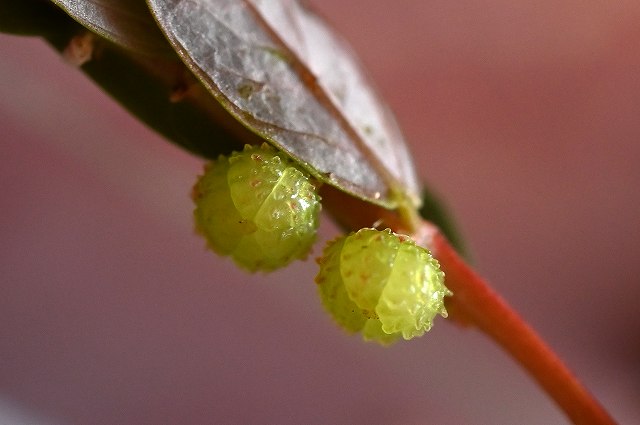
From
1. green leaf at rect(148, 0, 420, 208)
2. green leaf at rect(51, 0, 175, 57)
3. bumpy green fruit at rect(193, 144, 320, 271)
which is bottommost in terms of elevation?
bumpy green fruit at rect(193, 144, 320, 271)

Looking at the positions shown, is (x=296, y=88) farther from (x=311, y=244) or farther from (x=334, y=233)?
(x=334, y=233)

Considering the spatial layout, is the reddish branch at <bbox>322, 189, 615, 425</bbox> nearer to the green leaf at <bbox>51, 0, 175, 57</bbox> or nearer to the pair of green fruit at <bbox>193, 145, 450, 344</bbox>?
the pair of green fruit at <bbox>193, 145, 450, 344</bbox>

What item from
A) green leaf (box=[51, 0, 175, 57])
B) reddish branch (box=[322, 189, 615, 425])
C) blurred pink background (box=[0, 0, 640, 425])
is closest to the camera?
green leaf (box=[51, 0, 175, 57])

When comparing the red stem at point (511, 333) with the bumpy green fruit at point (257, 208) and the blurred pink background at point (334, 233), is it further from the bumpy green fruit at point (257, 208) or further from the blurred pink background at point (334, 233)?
the blurred pink background at point (334, 233)

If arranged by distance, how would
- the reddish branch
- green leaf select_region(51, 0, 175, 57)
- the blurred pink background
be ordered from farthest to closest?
the blurred pink background, the reddish branch, green leaf select_region(51, 0, 175, 57)

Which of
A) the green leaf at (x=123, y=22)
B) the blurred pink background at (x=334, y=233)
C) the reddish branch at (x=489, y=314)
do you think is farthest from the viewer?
the blurred pink background at (x=334, y=233)

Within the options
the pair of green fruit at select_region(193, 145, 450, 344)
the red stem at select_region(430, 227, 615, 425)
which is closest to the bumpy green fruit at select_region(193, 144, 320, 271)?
the pair of green fruit at select_region(193, 145, 450, 344)

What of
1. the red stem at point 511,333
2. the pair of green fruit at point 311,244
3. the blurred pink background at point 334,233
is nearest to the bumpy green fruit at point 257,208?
the pair of green fruit at point 311,244

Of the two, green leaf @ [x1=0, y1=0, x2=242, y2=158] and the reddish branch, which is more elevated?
the reddish branch
